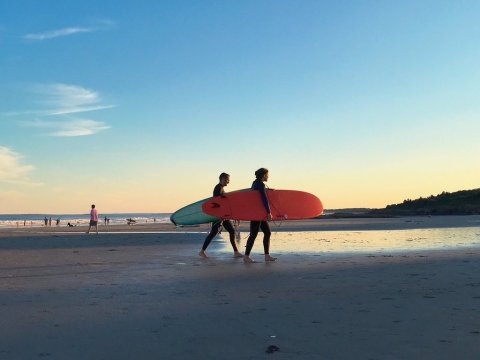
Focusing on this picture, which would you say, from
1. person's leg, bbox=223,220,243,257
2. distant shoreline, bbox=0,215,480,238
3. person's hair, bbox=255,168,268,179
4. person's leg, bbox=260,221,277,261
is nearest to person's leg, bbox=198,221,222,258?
person's leg, bbox=223,220,243,257

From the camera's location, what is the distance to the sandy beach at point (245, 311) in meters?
3.89

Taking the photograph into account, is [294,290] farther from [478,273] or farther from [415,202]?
[415,202]

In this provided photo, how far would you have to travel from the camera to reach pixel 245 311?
17.3 ft

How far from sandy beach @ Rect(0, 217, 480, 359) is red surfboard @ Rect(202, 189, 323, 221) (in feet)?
8.99

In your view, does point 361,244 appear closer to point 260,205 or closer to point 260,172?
point 260,205

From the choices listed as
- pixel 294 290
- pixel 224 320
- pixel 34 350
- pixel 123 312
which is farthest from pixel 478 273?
pixel 34 350

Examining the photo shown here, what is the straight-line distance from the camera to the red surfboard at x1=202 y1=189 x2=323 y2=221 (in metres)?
12.2

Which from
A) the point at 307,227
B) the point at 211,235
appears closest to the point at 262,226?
the point at 211,235

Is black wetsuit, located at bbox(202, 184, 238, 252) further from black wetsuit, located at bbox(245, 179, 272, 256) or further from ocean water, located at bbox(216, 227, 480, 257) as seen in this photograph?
black wetsuit, located at bbox(245, 179, 272, 256)

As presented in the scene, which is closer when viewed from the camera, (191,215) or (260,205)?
(260,205)

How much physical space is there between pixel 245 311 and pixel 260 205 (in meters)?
6.67

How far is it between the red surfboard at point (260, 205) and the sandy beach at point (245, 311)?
2.74m

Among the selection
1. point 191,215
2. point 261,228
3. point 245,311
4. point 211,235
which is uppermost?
point 191,215

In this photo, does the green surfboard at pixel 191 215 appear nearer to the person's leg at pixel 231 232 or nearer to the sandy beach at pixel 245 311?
the person's leg at pixel 231 232
